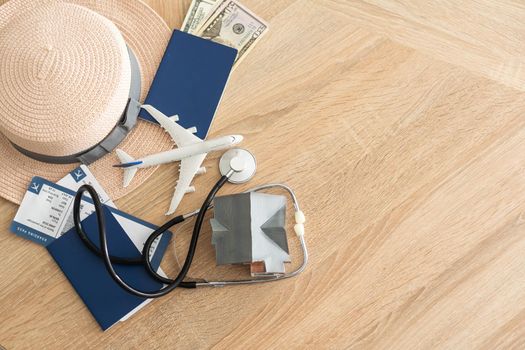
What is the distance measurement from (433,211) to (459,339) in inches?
8.3

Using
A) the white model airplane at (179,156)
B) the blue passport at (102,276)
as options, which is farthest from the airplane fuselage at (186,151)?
the blue passport at (102,276)

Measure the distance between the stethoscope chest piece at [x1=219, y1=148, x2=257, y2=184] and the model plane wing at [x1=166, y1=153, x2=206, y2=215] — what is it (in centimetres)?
4

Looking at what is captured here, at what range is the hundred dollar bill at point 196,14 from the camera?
0.86 metres

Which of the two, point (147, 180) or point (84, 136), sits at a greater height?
point (84, 136)

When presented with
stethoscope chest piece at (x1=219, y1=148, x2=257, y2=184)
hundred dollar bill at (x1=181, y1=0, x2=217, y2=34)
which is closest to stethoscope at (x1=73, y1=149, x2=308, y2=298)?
stethoscope chest piece at (x1=219, y1=148, x2=257, y2=184)

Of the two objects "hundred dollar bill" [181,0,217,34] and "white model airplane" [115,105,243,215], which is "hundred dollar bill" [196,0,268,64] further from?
"white model airplane" [115,105,243,215]

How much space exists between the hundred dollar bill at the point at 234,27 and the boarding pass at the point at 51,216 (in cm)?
34

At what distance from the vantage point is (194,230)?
0.77m

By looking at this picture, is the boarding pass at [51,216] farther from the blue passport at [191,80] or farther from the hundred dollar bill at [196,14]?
the hundred dollar bill at [196,14]

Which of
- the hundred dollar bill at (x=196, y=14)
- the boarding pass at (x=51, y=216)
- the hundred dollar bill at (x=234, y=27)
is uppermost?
the hundred dollar bill at (x=196, y=14)

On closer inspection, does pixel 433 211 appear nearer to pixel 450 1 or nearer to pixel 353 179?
pixel 353 179

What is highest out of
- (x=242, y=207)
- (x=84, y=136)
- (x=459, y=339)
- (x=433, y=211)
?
(x=84, y=136)

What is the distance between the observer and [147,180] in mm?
821

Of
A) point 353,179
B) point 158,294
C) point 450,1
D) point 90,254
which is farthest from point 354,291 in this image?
point 450,1
